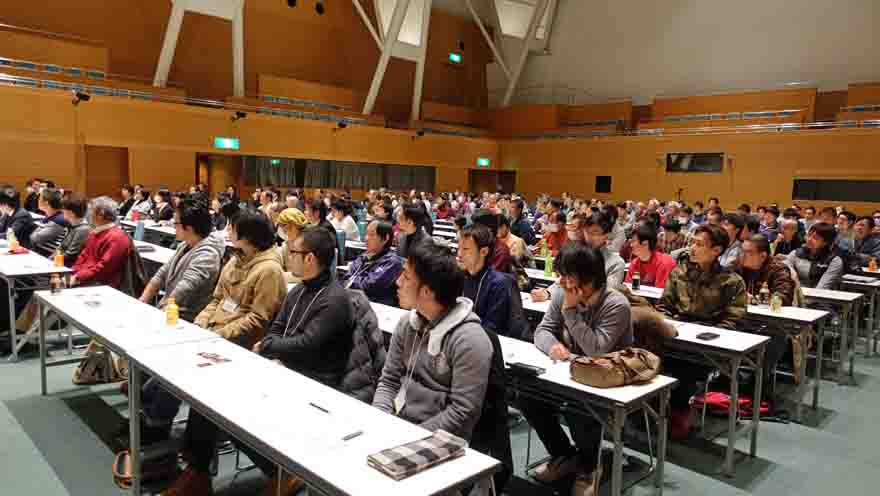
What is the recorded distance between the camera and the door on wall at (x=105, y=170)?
15.1 meters

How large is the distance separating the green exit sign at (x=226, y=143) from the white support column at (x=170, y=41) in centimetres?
204

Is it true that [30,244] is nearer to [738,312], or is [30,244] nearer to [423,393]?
[423,393]

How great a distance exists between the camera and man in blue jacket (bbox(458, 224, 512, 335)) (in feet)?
12.2

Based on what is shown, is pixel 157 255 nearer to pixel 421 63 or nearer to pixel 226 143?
pixel 226 143

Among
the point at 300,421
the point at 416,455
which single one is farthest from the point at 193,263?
the point at 416,455

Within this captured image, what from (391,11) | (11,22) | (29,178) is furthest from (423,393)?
(391,11)

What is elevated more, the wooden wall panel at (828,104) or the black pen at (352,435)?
the wooden wall panel at (828,104)

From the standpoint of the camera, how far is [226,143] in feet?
56.2

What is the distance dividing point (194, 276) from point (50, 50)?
1496cm

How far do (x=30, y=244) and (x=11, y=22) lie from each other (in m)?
12.1

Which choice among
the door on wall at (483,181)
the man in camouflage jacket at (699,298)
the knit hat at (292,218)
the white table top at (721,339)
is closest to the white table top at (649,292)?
the man in camouflage jacket at (699,298)

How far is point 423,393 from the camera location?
2502mm

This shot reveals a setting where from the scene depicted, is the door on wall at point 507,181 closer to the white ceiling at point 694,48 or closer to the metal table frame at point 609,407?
the white ceiling at point 694,48

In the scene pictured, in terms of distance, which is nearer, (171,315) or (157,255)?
(171,315)
